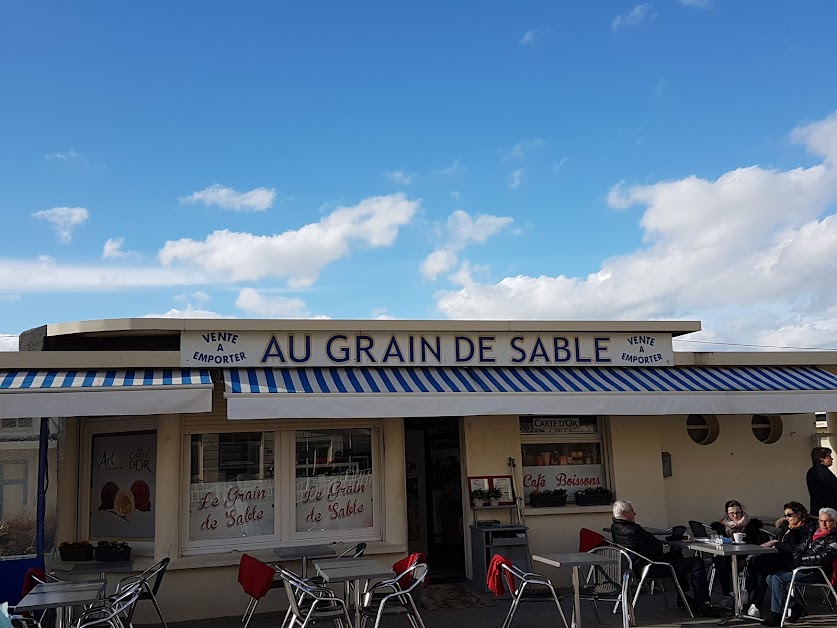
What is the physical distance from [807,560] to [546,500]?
10.3 feet

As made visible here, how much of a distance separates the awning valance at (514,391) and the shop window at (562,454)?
89 centimetres

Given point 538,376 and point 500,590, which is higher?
point 538,376

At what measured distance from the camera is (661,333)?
10258mm

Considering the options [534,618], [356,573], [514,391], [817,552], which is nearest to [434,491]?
[514,391]

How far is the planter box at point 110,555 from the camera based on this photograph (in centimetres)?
855

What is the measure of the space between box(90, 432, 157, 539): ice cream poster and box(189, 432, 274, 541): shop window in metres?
0.60

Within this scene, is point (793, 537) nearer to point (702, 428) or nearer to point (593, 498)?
point (593, 498)

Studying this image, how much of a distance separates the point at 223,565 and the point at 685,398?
566cm

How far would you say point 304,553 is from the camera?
26.8ft

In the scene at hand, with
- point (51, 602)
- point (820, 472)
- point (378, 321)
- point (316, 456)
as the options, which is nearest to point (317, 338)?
point (378, 321)

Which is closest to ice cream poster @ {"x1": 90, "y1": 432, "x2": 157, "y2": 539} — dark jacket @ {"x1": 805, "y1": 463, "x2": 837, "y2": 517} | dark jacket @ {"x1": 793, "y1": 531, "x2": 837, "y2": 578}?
dark jacket @ {"x1": 793, "y1": 531, "x2": 837, "y2": 578}

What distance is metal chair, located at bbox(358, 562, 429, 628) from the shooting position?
22.6 ft

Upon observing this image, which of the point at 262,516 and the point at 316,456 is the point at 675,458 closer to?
the point at 316,456

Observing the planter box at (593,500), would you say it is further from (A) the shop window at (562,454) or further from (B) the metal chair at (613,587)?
(B) the metal chair at (613,587)
